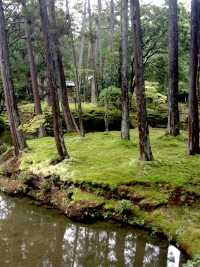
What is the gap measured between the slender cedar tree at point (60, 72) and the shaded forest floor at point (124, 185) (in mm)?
4377

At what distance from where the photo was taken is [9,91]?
1363 centimetres

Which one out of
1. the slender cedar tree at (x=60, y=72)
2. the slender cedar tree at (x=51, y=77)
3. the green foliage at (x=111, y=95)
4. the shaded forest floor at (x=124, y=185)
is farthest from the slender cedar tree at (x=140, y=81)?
the slender cedar tree at (x=60, y=72)

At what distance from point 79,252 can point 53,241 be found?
2.78 ft

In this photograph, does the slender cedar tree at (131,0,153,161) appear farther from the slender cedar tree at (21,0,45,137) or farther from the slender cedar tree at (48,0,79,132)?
the slender cedar tree at (21,0,45,137)

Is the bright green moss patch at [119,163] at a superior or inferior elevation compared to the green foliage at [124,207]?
superior

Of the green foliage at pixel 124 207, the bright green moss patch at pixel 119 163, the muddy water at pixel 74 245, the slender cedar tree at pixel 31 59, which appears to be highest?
the slender cedar tree at pixel 31 59

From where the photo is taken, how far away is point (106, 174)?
1045 cm

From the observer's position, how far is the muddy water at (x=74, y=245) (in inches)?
281

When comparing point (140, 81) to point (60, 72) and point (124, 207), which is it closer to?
point (124, 207)

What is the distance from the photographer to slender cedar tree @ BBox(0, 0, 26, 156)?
13048 mm

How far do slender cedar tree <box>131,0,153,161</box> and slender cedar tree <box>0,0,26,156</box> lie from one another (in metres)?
5.03

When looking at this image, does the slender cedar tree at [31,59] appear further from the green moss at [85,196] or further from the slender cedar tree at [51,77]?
the green moss at [85,196]

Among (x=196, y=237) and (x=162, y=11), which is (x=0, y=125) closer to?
(x=162, y=11)

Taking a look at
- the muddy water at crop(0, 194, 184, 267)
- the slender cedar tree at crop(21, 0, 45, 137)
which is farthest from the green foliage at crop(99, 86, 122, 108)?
the muddy water at crop(0, 194, 184, 267)
